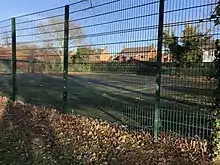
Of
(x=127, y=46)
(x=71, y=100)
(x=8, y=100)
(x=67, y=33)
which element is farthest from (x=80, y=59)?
(x=8, y=100)

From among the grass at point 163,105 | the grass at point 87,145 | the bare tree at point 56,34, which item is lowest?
the grass at point 87,145

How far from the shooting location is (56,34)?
10523 mm

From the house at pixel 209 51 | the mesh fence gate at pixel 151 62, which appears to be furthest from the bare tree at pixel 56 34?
the house at pixel 209 51

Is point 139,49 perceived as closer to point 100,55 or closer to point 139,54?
point 139,54

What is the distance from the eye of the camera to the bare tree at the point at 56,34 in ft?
30.5

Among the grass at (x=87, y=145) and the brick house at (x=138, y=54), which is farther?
the brick house at (x=138, y=54)

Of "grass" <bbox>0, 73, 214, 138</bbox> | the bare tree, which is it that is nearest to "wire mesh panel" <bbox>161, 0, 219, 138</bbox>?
"grass" <bbox>0, 73, 214, 138</bbox>

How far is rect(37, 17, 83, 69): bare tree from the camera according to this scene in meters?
9.30

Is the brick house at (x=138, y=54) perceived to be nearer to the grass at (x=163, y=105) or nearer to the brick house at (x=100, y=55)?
the grass at (x=163, y=105)

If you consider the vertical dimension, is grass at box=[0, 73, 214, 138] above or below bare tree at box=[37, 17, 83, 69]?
below

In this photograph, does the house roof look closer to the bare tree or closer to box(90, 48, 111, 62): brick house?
box(90, 48, 111, 62): brick house

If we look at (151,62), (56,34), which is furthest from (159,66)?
(56,34)

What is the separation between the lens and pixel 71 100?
12.1 m

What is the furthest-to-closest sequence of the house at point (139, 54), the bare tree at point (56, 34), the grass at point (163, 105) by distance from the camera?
1. the bare tree at point (56, 34)
2. the house at point (139, 54)
3. the grass at point (163, 105)
